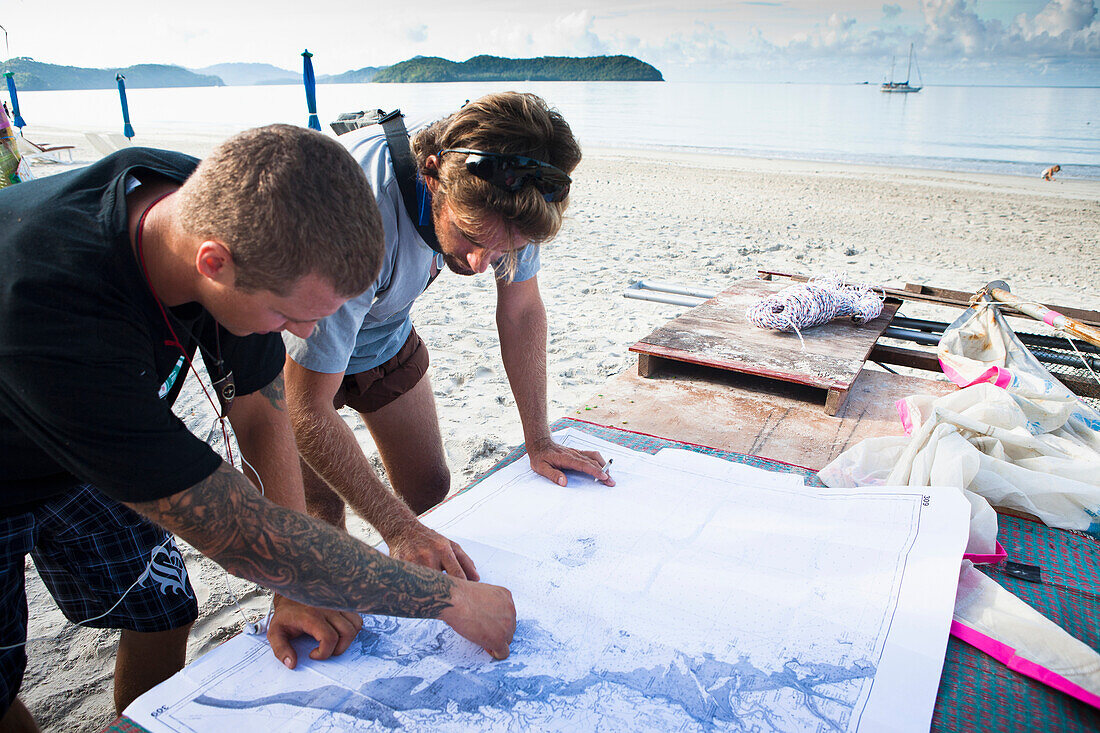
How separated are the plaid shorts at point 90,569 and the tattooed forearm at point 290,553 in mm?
605

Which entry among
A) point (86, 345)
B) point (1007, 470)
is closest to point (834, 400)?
point (1007, 470)

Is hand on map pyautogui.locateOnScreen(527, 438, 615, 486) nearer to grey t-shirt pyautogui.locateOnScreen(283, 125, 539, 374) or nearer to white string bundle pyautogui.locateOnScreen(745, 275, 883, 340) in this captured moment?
grey t-shirt pyautogui.locateOnScreen(283, 125, 539, 374)

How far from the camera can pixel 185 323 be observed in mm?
1136

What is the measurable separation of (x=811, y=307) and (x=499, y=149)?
1524 mm

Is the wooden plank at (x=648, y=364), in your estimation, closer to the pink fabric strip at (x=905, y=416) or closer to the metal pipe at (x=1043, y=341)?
the pink fabric strip at (x=905, y=416)

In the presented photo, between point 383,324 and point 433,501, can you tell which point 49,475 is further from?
point 433,501

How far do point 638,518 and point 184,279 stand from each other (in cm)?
100

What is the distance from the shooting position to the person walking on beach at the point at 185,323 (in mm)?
864

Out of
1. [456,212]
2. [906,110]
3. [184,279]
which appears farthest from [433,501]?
[906,110]

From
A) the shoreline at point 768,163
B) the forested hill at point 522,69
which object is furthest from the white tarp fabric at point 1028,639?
the forested hill at point 522,69

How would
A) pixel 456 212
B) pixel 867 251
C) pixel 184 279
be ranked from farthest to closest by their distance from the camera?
pixel 867 251
pixel 456 212
pixel 184 279

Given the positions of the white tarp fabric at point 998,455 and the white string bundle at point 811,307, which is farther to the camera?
the white string bundle at point 811,307

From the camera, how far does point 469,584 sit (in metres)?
1.17

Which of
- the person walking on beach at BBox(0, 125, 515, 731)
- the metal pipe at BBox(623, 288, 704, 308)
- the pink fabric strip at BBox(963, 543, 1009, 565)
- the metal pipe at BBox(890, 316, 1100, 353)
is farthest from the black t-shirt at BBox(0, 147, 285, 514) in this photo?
the metal pipe at BBox(623, 288, 704, 308)
